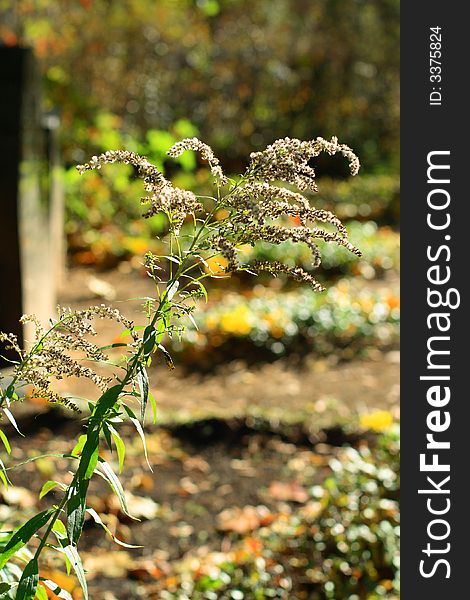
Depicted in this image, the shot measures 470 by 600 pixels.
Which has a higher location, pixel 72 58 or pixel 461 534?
pixel 72 58

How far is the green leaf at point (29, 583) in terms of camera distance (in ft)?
5.79

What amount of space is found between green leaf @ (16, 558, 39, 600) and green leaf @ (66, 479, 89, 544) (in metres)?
0.10

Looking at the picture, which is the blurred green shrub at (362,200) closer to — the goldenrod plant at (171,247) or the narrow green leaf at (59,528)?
the narrow green leaf at (59,528)

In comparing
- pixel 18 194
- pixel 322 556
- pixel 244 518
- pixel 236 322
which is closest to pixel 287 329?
pixel 236 322

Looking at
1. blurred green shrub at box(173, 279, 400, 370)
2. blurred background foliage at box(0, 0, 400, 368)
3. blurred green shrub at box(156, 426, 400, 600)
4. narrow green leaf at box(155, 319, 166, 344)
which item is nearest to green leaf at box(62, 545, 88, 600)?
narrow green leaf at box(155, 319, 166, 344)

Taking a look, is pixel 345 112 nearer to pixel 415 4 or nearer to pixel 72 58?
pixel 72 58

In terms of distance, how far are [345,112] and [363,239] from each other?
22.5 ft

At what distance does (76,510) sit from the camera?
1747mm

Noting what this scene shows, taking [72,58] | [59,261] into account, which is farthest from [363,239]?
[72,58]

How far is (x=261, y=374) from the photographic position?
21.6 ft

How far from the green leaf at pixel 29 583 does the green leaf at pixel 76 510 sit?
0.32 ft

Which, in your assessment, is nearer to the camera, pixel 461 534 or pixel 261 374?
pixel 461 534

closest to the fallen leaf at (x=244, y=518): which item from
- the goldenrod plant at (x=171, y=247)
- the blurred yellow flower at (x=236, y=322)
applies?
the goldenrod plant at (x=171, y=247)

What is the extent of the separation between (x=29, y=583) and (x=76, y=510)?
164 mm
